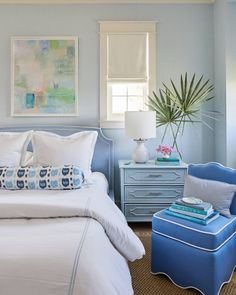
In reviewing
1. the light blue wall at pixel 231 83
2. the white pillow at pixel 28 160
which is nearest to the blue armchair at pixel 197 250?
the light blue wall at pixel 231 83

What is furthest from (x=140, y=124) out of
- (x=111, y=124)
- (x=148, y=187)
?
(x=148, y=187)

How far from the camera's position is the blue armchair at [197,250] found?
5.98 feet

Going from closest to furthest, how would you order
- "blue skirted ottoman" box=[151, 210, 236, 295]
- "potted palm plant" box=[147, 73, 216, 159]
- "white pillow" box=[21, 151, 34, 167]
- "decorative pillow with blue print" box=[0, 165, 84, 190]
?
1. "blue skirted ottoman" box=[151, 210, 236, 295]
2. "decorative pillow with blue print" box=[0, 165, 84, 190]
3. "white pillow" box=[21, 151, 34, 167]
4. "potted palm plant" box=[147, 73, 216, 159]

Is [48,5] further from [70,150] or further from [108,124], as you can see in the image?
[70,150]

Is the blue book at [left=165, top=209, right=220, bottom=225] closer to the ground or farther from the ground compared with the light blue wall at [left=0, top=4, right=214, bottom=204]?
closer to the ground

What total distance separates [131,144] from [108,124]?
389 millimetres

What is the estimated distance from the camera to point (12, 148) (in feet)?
9.04

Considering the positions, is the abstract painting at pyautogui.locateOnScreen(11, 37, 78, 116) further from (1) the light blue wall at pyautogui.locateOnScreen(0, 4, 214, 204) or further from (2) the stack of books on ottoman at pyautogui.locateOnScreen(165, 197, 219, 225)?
(2) the stack of books on ottoman at pyautogui.locateOnScreen(165, 197, 219, 225)

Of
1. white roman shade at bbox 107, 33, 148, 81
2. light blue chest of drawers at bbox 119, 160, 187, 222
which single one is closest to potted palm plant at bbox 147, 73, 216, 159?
white roman shade at bbox 107, 33, 148, 81

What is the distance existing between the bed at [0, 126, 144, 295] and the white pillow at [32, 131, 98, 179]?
0.54 metres

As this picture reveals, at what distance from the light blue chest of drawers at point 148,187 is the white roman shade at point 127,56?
1170 mm

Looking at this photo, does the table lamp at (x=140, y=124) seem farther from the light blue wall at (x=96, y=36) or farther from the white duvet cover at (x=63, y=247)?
the white duvet cover at (x=63, y=247)

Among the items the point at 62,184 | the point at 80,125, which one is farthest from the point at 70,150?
the point at 80,125

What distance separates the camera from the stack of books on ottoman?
1956mm
